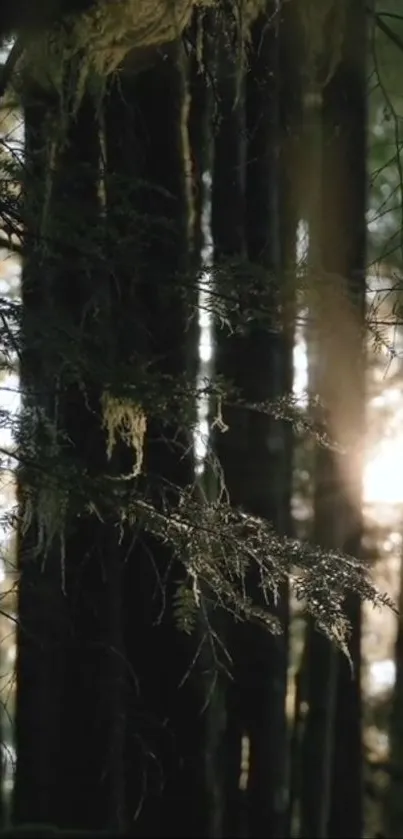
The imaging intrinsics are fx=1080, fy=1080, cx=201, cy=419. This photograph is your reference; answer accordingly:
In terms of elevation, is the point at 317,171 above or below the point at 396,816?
above

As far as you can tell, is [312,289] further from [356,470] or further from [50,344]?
[356,470]

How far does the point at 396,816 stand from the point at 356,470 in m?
6.21

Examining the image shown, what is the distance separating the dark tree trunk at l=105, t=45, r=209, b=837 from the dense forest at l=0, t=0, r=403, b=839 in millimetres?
15

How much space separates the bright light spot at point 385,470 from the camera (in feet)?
24.8

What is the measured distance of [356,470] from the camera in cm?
720

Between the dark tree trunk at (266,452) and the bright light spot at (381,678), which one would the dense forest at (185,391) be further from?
the bright light spot at (381,678)

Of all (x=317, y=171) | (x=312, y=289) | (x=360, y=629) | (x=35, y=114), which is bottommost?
(x=360, y=629)

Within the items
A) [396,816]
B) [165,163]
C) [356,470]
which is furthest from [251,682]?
[396,816]

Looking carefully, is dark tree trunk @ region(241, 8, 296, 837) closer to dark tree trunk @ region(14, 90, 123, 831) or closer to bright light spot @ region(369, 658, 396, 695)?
dark tree trunk @ region(14, 90, 123, 831)

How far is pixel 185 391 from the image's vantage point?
3148 millimetres

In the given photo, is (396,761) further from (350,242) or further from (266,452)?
(350,242)

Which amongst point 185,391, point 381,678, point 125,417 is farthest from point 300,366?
point 381,678

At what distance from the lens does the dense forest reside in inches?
129

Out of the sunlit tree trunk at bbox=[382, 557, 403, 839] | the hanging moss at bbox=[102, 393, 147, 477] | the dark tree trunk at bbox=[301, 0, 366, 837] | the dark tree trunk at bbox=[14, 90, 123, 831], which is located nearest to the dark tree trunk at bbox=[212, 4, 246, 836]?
the dark tree trunk at bbox=[301, 0, 366, 837]
